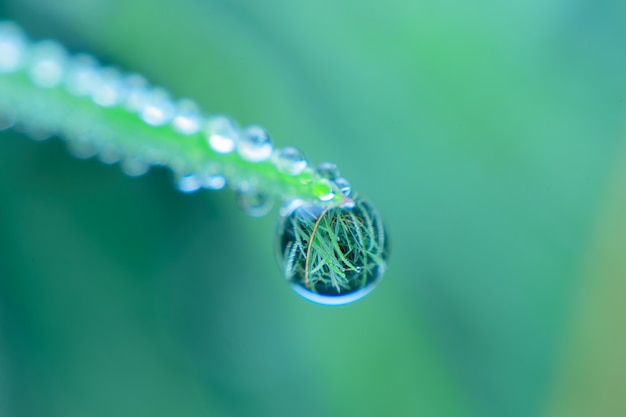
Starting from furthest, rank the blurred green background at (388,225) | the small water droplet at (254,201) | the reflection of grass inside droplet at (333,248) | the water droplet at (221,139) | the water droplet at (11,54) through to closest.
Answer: the blurred green background at (388,225) → the small water droplet at (254,201) → the reflection of grass inside droplet at (333,248) → the water droplet at (221,139) → the water droplet at (11,54)

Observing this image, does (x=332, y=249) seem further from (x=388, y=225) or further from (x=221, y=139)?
(x=388, y=225)

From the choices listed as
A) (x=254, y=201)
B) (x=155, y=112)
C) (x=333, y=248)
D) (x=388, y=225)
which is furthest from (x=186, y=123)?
(x=388, y=225)

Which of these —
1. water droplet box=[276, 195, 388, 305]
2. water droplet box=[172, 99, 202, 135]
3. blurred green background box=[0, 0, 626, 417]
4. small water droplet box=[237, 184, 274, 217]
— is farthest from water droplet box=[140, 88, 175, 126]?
blurred green background box=[0, 0, 626, 417]

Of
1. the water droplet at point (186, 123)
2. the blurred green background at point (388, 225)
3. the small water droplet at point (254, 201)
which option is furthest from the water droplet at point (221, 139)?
the blurred green background at point (388, 225)

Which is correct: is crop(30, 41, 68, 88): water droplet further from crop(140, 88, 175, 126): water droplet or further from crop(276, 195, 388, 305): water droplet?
crop(276, 195, 388, 305): water droplet

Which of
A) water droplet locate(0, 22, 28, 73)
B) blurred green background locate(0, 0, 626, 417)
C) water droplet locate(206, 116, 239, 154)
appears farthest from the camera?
blurred green background locate(0, 0, 626, 417)

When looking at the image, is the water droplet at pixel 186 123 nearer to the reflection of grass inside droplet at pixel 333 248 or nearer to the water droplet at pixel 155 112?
the water droplet at pixel 155 112
